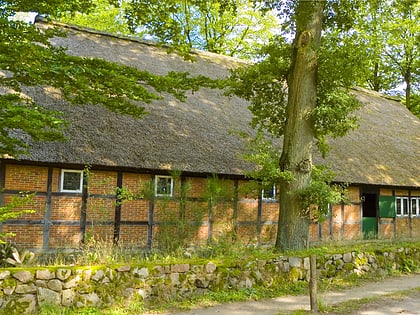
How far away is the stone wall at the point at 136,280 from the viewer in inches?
239

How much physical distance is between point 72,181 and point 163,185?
2.50m

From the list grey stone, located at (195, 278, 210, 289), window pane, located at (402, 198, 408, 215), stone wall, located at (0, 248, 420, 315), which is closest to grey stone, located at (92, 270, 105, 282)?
stone wall, located at (0, 248, 420, 315)

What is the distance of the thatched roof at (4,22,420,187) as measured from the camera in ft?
35.0

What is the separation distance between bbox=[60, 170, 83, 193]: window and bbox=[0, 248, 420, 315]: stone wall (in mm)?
4359

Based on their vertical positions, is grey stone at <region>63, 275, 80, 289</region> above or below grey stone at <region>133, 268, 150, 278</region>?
below

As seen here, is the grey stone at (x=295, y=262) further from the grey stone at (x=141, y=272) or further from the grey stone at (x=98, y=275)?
the grey stone at (x=98, y=275)

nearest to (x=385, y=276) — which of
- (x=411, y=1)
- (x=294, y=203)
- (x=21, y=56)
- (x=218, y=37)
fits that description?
(x=294, y=203)

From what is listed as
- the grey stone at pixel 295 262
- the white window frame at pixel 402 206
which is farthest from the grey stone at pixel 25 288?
the white window frame at pixel 402 206

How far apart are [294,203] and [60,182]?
577cm

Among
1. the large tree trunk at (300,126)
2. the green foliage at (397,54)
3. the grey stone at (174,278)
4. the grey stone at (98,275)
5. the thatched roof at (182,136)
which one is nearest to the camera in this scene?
the grey stone at (98,275)

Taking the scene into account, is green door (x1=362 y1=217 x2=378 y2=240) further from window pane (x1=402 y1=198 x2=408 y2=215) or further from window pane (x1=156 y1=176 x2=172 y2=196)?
window pane (x1=156 y1=176 x2=172 y2=196)

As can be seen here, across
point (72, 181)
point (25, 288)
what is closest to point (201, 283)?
point (25, 288)

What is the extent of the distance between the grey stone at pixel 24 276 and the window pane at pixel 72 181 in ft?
14.8

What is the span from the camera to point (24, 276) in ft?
20.1
